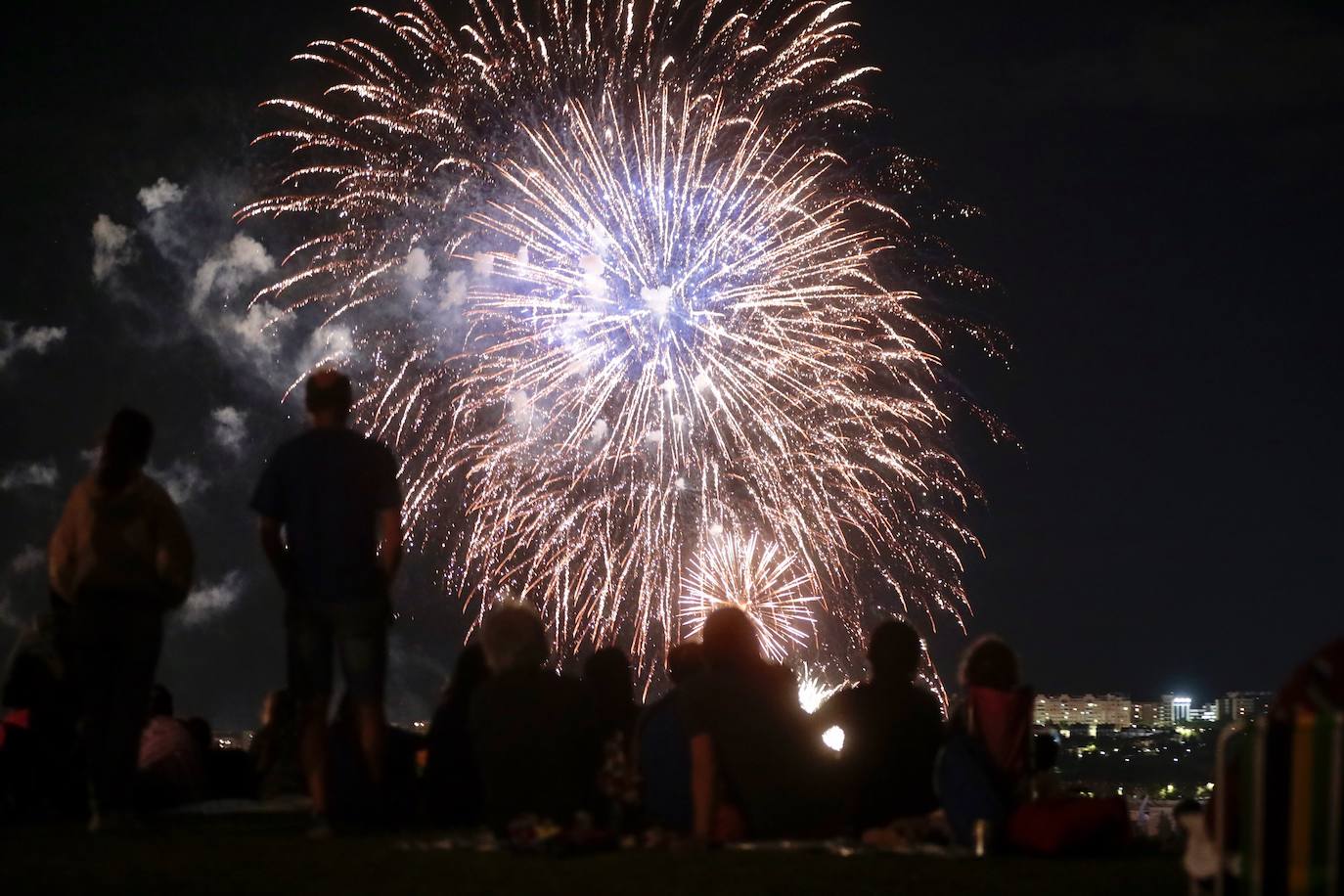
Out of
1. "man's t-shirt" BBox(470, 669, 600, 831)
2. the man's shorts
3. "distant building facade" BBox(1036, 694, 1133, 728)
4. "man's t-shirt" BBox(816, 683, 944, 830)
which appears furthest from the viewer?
"distant building facade" BBox(1036, 694, 1133, 728)

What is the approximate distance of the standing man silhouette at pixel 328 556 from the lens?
31.1 feet

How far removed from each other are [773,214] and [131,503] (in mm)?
20576

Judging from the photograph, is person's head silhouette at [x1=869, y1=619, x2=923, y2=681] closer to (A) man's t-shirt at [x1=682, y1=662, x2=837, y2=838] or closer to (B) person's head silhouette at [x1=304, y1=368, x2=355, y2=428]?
(A) man's t-shirt at [x1=682, y1=662, x2=837, y2=838]

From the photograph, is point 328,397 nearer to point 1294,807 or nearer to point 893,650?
point 893,650

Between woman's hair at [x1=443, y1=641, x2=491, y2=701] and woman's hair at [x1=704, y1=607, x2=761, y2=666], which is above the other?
woman's hair at [x1=704, y1=607, x2=761, y2=666]

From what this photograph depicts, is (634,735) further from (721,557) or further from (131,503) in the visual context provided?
(721,557)

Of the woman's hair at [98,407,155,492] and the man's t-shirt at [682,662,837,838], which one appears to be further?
the woman's hair at [98,407,155,492]

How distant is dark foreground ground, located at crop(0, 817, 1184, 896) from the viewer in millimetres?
7418

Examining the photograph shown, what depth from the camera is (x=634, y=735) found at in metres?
10.7

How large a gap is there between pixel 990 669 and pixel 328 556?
11.3 feet

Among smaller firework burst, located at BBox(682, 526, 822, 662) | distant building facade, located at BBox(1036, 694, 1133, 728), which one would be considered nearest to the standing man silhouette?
smaller firework burst, located at BBox(682, 526, 822, 662)

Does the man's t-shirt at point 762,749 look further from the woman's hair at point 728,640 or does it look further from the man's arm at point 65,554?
the man's arm at point 65,554

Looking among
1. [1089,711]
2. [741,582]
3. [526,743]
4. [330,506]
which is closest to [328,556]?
[330,506]

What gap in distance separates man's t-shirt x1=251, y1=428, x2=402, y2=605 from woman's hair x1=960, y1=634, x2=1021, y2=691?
121 inches
